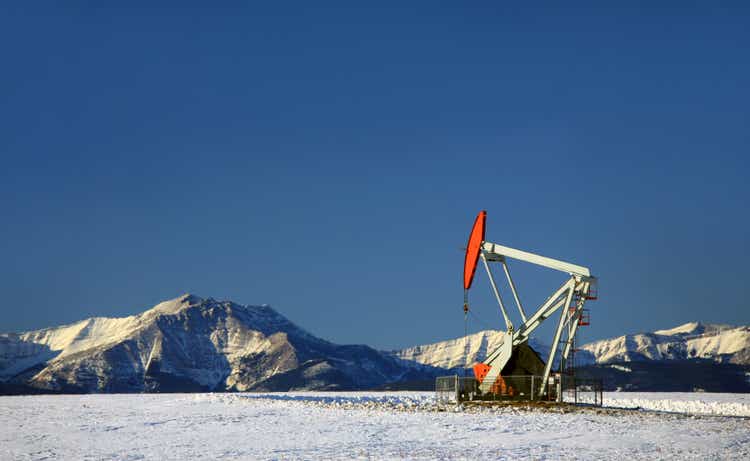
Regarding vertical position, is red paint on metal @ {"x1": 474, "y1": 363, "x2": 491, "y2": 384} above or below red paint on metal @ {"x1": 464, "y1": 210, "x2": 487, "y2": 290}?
below

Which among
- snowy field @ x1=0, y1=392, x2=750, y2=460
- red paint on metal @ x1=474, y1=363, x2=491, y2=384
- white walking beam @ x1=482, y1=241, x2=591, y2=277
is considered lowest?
snowy field @ x1=0, y1=392, x2=750, y2=460

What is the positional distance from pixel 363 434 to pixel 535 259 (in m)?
20.2

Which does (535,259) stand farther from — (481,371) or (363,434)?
(363,434)

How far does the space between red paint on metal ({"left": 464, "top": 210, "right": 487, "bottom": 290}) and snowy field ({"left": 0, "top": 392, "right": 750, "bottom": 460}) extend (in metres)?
8.14

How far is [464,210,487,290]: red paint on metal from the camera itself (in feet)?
171

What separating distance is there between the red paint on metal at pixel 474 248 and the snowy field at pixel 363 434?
814 cm

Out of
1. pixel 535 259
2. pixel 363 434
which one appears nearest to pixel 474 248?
pixel 535 259

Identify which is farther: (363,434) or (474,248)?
(474,248)

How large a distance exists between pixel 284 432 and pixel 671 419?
17.6m

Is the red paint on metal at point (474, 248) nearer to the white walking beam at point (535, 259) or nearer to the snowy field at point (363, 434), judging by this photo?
the white walking beam at point (535, 259)

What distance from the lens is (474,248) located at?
5281 cm

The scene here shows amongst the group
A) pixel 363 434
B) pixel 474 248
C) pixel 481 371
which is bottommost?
pixel 363 434

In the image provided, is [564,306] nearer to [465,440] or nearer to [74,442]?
[465,440]

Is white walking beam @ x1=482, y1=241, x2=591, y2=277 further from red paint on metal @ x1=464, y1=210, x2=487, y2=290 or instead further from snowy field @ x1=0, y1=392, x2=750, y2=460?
snowy field @ x1=0, y1=392, x2=750, y2=460
